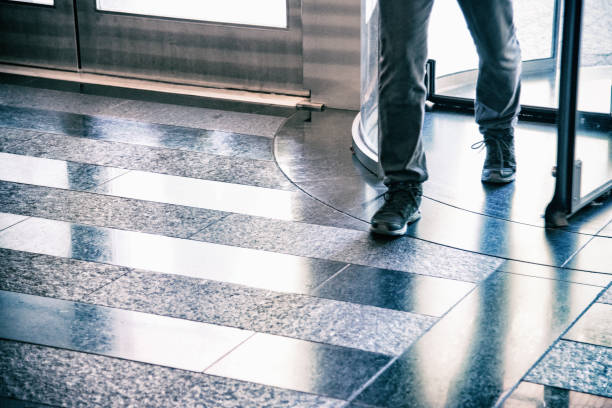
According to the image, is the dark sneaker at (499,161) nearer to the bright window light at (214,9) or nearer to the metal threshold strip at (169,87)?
the metal threshold strip at (169,87)

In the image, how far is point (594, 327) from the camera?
200 centimetres

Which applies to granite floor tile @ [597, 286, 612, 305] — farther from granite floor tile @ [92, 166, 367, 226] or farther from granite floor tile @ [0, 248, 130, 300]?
granite floor tile @ [0, 248, 130, 300]

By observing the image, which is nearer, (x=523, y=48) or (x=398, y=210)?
(x=398, y=210)

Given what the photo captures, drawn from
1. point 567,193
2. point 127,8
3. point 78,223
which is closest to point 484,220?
point 567,193

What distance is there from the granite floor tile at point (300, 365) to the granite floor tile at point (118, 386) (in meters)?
0.03

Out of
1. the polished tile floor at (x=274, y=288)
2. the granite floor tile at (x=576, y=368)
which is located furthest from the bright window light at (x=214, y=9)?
the granite floor tile at (x=576, y=368)

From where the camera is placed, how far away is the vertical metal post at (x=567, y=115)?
93.7 inches

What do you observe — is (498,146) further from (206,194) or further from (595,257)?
(206,194)

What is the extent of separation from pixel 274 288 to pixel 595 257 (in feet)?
→ 2.74

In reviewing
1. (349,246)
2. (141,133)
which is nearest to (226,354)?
(349,246)

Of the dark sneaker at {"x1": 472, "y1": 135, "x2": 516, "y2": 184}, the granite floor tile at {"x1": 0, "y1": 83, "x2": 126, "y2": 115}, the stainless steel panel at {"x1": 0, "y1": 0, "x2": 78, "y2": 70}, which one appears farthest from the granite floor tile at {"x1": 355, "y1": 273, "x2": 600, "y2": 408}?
the stainless steel panel at {"x1": 0, "y1": 0, "x2": 78, "y2": 70}

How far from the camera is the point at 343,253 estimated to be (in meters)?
2.44

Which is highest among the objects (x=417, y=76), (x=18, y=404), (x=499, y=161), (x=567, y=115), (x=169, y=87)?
(x=417, y=76)

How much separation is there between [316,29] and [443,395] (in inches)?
91.8
